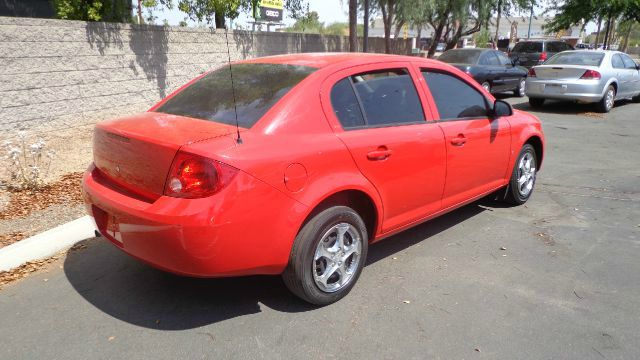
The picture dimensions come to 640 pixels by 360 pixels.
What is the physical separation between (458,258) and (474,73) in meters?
10.6

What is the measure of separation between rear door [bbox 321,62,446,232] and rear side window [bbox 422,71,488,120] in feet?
0.73

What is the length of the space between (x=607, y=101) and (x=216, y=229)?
12646 mm

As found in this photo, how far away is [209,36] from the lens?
33.5ft

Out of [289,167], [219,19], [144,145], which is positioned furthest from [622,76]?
[144,145]

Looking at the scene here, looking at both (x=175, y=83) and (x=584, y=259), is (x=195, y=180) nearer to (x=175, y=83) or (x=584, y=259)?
(x=584, y=259)

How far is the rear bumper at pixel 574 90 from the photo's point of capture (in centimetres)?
1202

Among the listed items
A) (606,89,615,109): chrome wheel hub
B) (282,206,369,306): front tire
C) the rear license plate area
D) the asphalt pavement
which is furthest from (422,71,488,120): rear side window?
(606,89,615,109): chrome wheel hub

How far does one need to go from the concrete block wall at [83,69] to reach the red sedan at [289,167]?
3886mm

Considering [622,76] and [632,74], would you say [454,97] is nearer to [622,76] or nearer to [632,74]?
[622,76]

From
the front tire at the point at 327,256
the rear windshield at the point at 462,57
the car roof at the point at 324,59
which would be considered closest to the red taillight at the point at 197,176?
the front tire at the point at 327,256

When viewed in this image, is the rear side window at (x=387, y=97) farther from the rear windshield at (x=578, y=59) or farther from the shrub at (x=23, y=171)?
the rear windshield at (x=578, y=59)

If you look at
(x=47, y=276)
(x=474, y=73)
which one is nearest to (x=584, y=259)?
(x=47, y=276)

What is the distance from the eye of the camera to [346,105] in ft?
11.6

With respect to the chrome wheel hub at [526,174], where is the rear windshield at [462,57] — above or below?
above
